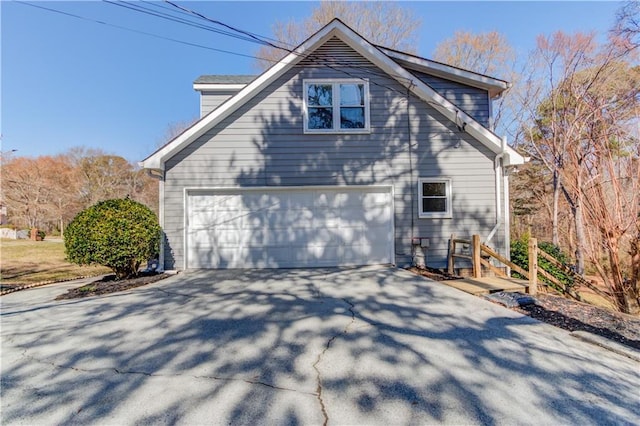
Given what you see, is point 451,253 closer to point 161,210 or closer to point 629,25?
point 161,210

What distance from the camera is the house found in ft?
26.8

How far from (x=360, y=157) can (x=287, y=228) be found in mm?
2665

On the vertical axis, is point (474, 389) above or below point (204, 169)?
below

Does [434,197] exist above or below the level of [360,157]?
below

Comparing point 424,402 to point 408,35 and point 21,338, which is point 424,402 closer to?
point 21,338

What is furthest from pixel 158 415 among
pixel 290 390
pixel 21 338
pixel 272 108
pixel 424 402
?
pixel 272 108

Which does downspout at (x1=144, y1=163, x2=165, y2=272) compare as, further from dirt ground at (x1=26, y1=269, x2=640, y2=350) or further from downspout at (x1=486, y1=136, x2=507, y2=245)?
downspout at (x1=486, y1=136, x2=507, y2=245)

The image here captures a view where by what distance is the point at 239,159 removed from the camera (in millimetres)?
8180

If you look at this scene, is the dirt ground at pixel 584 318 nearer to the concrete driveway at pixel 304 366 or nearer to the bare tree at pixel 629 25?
the concrete driveway at pixel 304 366

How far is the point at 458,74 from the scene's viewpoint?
8594mm

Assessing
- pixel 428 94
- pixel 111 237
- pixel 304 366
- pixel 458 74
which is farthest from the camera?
pixel 458 74

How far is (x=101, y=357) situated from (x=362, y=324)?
2.93m

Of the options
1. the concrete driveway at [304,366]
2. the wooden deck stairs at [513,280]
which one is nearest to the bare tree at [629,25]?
the wooden deck stairs at [513,280]

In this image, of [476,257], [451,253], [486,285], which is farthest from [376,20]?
[486,285]
